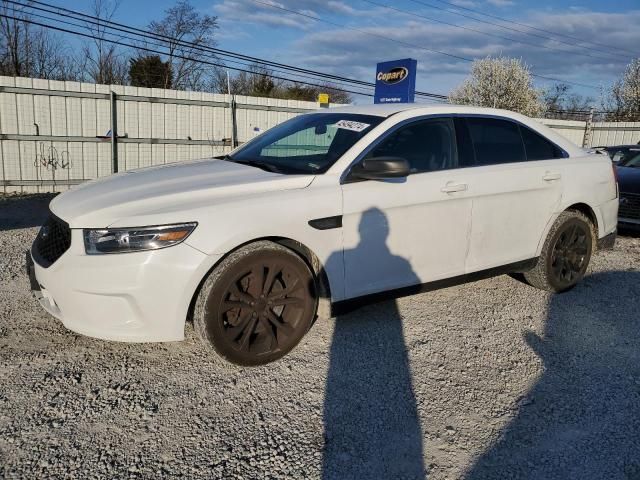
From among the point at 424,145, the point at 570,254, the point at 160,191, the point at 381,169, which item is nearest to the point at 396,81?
the point at 570,254

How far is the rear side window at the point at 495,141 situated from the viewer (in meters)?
4.18

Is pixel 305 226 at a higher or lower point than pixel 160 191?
lower

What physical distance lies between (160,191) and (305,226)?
0.92 meters

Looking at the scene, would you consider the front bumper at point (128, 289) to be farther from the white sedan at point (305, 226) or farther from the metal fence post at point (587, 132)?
the metal fence post at point (587, 132)

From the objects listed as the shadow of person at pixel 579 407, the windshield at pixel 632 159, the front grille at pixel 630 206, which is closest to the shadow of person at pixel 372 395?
the shadow of person at pixel 579 407

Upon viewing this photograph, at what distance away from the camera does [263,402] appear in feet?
9.36

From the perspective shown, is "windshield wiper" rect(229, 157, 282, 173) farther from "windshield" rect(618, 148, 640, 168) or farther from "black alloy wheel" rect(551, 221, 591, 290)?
"windshield" rect(618, 148, 640, 168)

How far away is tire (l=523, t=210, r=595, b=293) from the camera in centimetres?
467

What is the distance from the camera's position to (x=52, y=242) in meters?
3.14

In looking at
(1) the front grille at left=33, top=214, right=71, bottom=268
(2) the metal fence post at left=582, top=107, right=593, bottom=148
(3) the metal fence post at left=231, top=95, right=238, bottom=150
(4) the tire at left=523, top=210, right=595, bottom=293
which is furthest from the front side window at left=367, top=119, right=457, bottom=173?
(2) the metal fence post at left=582, top=107, right=593, bottom=148

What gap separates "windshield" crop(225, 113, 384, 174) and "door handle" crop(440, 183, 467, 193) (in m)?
0.70

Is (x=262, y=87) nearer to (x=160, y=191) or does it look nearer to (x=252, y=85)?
(x=252, y=85)

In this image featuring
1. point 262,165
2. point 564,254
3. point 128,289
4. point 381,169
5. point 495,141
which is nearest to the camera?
point 128,289

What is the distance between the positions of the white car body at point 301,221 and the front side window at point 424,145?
80 mm
